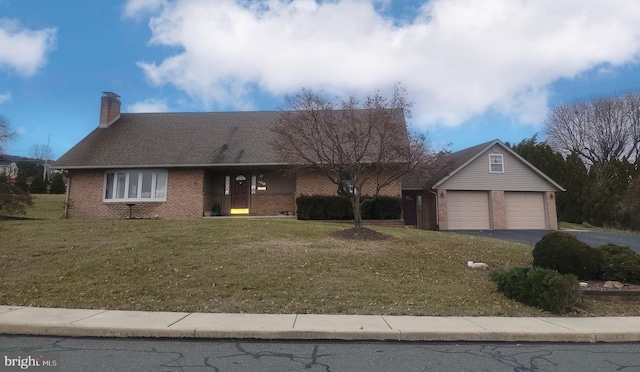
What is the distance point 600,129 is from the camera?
148ft

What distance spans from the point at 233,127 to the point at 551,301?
2043cm

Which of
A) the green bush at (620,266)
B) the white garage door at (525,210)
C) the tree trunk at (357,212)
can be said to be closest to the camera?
the green bush at (620,266)

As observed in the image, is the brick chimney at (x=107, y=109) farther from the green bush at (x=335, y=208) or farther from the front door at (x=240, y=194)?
the green bush at (x=335, y=208)

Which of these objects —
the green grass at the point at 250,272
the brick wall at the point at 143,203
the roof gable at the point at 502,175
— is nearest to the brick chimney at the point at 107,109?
the brick wall at the point at 143,203

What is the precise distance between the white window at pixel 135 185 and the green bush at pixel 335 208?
7.41m

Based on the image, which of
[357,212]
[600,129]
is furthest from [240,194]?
[600,129]

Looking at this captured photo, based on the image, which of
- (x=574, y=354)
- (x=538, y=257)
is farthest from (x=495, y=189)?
(x=574, y=354)

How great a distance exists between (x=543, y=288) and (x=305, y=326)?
16.0 ft

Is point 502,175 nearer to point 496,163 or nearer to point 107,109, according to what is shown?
point 496,163

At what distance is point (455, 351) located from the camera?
18.2ft

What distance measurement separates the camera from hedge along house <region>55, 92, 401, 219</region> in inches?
834

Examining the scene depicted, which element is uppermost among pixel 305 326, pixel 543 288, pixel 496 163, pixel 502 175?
pixel 496 163

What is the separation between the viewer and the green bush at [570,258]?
9750 millimetres

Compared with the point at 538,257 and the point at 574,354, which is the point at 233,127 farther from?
the point at 574,354
